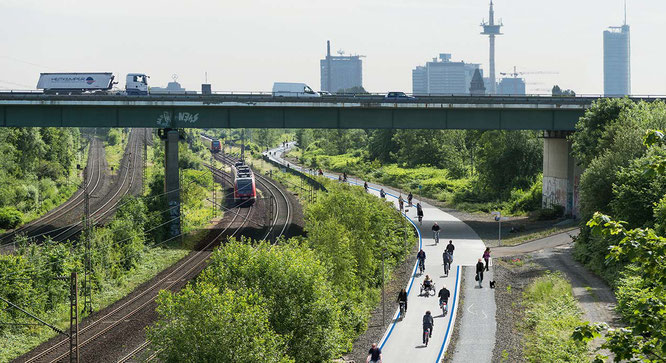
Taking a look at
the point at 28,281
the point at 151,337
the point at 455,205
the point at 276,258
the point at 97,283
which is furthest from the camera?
the point at 455,205

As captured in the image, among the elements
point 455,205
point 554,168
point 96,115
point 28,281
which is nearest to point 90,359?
point 28,281

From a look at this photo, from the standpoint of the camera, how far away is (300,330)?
26031 millimetres

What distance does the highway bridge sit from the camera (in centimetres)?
5653

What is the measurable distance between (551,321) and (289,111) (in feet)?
105

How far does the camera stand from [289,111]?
59.1 metres

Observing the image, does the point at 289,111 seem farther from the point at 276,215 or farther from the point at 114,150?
the point at 114,150

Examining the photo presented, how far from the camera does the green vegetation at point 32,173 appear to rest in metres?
68.9

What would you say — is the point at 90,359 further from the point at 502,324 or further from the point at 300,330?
the point at 502,324

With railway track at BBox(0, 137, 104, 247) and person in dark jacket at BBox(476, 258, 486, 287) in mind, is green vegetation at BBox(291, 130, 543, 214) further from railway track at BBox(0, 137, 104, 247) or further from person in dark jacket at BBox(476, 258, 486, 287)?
railway track at BBox(0, 137, 104, 247)

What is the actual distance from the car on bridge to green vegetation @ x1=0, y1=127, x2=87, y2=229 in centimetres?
3127

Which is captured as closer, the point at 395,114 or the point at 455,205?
the point at 395,114

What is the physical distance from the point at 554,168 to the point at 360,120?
17.7m

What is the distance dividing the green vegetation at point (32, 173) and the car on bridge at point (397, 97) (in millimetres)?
31272

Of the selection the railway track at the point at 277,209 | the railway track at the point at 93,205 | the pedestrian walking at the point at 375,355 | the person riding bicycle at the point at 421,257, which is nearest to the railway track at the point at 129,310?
the railway track at the point at 277,209
